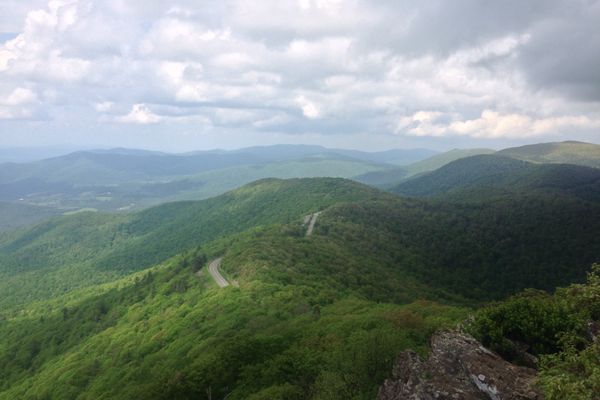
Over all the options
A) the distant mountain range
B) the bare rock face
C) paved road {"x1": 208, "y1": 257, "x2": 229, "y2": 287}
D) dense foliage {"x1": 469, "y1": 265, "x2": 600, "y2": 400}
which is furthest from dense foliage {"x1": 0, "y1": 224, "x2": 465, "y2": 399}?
dense foliage {"x1": 469, "y1": 265, "x2": 600, "y2": 400}

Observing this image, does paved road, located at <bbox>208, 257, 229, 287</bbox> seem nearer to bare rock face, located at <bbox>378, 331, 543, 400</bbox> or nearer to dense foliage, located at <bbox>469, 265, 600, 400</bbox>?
dense foliage, located at <bbox>469, 265, 600, 400</bbox>

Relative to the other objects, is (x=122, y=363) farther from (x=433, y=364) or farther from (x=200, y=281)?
(x=433, y=364)

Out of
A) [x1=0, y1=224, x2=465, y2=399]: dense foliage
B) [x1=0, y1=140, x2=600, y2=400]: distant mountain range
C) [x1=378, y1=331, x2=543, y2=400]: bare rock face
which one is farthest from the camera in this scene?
[x1=0, y1=224, x2=465, y2=399]: dense foliage

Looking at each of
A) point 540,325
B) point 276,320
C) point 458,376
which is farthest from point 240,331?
point 540,325

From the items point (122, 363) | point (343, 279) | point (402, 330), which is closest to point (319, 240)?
point (343, 279)

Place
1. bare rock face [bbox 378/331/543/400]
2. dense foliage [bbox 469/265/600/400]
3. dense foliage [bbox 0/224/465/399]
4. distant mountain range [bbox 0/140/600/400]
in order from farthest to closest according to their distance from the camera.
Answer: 1. dense foliage [bbox 0/224/465/399]
2. distant mountain range [bbox 0/140/600/400]
3. dense foliage [bbox 469/265/600/400]
4. bare rock face [bbox 378/331/543/400]

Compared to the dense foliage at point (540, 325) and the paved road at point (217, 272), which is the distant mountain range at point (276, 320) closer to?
the dense foliage at point (540, 325)
